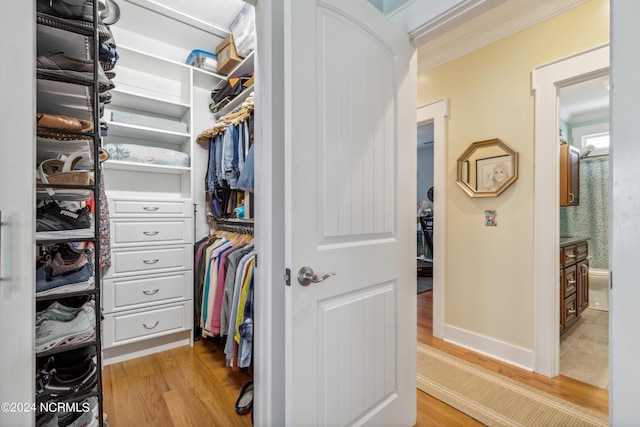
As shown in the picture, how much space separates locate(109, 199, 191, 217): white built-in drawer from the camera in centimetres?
211

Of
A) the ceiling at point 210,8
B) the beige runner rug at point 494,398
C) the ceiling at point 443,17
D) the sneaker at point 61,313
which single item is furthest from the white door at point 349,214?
the ceiling at point 210,8

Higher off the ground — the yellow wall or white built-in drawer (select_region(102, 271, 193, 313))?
the yellow wall

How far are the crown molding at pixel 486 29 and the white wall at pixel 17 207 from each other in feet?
4.90

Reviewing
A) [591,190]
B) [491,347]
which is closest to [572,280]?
[491,347]

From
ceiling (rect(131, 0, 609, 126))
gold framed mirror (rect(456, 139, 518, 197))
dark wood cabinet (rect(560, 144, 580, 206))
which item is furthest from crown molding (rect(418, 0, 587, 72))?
dark wood cabinet (rect(560, 144, 580, 206))

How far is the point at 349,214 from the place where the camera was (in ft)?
3.83

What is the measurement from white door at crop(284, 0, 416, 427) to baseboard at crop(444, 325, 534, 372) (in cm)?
108

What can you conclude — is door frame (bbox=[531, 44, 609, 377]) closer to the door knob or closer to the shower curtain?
the door knob

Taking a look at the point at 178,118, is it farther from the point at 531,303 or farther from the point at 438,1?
the point at 531,303

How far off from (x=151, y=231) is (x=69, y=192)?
1058 millimetres

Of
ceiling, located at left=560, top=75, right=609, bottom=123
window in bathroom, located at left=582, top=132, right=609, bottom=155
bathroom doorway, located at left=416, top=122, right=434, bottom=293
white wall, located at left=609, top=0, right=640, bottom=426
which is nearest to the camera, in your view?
white wall, located at left=609, top=0, right=640, bottom=426

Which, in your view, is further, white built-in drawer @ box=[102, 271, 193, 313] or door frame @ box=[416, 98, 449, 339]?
door frame @ box=[416, 98, 449, 339]

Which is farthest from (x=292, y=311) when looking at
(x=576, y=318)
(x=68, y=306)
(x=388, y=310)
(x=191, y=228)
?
(x=576, y=318)

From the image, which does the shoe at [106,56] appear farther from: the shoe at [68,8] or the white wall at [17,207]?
the white wall at [17,207]
